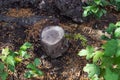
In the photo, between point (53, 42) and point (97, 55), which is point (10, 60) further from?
point (53, 42)

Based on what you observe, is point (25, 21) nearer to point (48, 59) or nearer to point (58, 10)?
point (58, 10)

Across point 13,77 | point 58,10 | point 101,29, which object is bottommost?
point 13,77

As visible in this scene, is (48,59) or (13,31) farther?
(13,31)

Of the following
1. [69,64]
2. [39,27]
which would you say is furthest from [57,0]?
[69,64]

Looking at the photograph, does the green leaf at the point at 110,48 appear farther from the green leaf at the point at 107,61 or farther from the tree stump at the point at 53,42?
the tree stump at the point at 53,42

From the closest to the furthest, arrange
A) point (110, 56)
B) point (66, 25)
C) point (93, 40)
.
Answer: point (110, 56)
point (93, 40)
point (66, 25)

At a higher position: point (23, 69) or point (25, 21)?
point (25, 21)

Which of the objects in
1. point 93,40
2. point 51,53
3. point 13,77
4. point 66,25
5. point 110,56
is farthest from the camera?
point 66,25

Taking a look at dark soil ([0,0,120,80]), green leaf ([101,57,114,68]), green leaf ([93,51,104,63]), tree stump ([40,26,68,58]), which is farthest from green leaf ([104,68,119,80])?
tree stump ([40,26,68,58])

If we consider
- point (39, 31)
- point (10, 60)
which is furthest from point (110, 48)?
point (39, 31)
